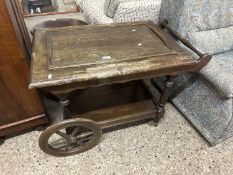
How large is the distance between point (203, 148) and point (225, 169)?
0.17m

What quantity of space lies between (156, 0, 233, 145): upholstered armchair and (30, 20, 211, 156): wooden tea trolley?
128mm

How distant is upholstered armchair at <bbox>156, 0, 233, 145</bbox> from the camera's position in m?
1.19

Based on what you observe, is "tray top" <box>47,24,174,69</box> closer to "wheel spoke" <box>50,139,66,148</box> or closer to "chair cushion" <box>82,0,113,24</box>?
"chair cushion" <box>82,0,113,24</box>

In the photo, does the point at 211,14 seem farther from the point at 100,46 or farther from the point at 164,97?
the point at 100,46

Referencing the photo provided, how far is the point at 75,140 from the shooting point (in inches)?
47.0

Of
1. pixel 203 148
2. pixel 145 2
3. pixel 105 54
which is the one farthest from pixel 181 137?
pixel 145 2

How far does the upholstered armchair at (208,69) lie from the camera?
1194mm

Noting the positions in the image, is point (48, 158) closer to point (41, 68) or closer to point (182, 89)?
point (41, 68)

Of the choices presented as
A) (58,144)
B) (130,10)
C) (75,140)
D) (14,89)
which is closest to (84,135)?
(75,140)

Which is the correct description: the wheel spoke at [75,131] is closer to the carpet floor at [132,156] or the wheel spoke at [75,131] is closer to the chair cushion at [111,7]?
the carpet floor at [132,156]

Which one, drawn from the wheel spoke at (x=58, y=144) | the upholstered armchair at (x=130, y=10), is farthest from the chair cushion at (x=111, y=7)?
the wheel spoke at (x=58, y=144)

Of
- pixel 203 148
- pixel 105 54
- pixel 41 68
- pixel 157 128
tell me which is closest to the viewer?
pixel 41 68

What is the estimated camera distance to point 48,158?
125 centimetres

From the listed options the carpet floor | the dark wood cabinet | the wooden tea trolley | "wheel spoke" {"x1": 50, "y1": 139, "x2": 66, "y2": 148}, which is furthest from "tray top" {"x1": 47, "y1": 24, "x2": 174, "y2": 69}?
the carpet floor
